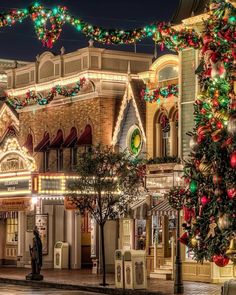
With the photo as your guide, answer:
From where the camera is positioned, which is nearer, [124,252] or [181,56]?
[124,252]

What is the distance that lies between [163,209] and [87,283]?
4.53 m

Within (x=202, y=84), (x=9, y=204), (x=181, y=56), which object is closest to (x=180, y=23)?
(x=181, y=56)

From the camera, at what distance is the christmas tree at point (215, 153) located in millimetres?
13586

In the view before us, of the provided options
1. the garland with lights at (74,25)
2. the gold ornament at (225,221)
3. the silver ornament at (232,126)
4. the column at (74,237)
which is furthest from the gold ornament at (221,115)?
Answer: the column at (74,237)

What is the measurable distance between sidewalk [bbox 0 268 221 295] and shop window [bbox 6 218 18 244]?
5.68 meters

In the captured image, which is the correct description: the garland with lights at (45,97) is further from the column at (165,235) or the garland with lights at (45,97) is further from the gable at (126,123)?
the column at (165,235)

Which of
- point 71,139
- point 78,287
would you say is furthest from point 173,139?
point 78,287

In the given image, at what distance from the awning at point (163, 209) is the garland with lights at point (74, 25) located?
A: 13.6 meters

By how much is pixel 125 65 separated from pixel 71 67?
267 cm

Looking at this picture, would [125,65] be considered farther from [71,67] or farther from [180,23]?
[180,23]

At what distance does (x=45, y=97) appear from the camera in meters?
45.8

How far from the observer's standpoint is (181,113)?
36.2 metres

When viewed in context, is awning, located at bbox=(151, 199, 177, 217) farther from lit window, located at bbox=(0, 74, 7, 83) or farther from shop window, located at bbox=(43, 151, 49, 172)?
lit window, located at bbox=(0, 74, 7, 83)

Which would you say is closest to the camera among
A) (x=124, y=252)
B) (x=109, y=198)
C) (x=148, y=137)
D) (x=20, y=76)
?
(x=124, y=252)
